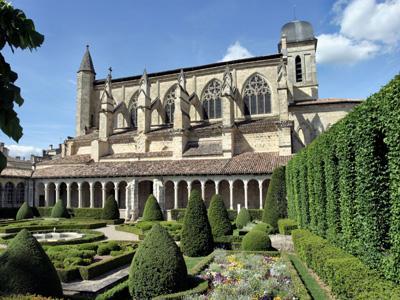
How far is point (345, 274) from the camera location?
24.6 feet

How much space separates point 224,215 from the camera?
17797 millimetres

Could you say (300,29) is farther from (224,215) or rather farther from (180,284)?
(180,284)

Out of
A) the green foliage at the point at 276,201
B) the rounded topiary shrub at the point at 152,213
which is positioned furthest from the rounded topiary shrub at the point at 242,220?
the rounded topiary shrub at the point at 152,213

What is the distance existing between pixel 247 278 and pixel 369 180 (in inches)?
166

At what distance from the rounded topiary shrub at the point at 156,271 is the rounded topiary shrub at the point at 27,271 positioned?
171 cm

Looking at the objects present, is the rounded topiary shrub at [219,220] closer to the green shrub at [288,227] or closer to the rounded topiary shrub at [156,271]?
the green shrub at [288,227]

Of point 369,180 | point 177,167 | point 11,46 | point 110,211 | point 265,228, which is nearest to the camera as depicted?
point 11,46

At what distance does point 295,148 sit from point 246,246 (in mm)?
20753

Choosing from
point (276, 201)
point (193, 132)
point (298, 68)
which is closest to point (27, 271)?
point (276, 201)

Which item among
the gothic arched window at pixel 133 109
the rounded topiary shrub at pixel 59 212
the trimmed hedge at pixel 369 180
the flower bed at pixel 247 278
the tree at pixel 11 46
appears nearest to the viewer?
the tree at pixel 11 46

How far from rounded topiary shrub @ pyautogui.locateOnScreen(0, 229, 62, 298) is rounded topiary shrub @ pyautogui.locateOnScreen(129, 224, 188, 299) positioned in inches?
67.3

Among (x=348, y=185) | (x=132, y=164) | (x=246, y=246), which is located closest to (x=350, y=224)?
(x=348, y=185)

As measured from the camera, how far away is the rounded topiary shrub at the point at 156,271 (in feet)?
26.1

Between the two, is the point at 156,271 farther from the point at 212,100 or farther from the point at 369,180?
the point at 212,100
